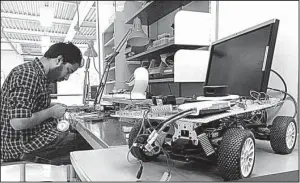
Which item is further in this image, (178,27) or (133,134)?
(178,27)

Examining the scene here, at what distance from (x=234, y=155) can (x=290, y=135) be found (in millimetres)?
403

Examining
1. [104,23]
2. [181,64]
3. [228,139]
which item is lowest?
[228,139]

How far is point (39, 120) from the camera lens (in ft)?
4.79

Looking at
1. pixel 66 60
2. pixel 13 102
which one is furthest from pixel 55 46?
pixel 13 102

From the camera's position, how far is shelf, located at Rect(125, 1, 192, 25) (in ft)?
6.26

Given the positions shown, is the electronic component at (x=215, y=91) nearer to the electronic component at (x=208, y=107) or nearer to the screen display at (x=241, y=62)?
the electronic component at (x=208, y=107)

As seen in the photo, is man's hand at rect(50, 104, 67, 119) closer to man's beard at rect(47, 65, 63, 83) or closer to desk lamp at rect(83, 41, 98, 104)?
man's beard at rect(47, 65, 63, 83)

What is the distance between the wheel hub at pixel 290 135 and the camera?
2.56ft

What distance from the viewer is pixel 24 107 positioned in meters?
1.33

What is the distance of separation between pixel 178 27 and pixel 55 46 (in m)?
0.85

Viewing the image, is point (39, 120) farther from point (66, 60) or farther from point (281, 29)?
point (281, 29)

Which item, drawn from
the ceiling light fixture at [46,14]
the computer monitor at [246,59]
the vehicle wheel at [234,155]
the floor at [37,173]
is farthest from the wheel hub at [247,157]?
the ceiling light fixture at [46,14]

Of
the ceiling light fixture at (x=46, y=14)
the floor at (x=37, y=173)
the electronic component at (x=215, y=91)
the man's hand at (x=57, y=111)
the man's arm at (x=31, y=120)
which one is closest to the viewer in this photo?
the electronic component at (x=215, y=91)

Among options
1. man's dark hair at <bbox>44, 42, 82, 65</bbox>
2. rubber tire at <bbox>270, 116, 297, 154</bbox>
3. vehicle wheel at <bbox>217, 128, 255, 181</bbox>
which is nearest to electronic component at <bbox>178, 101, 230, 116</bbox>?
vehicle wheel at <bbox>217, 128, 255, 181</bbox>
